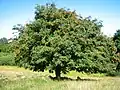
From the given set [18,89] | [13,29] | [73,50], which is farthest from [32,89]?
[13,29]

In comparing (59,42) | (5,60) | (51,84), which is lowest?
(51,84)

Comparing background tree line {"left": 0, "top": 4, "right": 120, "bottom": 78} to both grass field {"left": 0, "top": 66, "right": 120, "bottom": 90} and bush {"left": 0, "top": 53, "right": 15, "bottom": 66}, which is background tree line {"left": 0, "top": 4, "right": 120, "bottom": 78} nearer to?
grass field {"left": 0, "top": 66, "right": 120, "bottom": 90}

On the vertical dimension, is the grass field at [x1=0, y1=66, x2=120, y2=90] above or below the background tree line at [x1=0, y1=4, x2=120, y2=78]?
below

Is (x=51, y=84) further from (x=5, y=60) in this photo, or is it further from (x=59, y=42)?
(x=5, y=60)

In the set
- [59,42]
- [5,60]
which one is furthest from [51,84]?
[5,60]

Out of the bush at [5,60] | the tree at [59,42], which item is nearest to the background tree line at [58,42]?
the tree at [59,42]

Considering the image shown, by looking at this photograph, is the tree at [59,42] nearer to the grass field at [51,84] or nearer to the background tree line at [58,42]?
the background tree line at [58,42]

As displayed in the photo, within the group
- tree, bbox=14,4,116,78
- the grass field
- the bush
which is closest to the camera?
the grass field

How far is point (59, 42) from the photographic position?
23.3 m

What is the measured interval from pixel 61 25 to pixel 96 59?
5.09m

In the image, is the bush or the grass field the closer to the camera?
the grass field

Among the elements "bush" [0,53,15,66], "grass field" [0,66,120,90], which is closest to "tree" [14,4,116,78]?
"grass field" [0,66,120,90]

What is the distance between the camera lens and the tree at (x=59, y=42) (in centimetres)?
2383

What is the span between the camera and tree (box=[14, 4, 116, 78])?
23.8 m
